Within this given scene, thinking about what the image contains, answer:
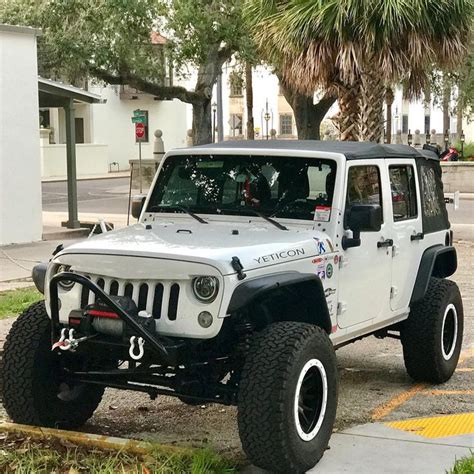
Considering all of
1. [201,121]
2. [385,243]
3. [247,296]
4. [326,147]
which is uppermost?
[201,121]

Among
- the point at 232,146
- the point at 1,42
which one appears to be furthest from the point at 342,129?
the point at 232,146

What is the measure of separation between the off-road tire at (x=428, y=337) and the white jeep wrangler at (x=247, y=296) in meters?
0.01

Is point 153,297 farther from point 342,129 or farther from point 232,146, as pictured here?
point 342,129

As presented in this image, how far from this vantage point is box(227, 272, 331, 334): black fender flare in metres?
5.02

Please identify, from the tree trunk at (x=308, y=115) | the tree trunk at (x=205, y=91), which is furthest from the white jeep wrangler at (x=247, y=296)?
the tree trunk at (x=308, y=115)

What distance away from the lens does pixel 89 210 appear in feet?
87.9

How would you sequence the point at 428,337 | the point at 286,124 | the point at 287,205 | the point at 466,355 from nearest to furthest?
the point at 287,205 → the point at 428,337 → the point at 466,355 → the point at 286,124

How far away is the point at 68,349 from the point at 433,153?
13.1 feet

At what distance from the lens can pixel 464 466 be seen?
496 centimetres

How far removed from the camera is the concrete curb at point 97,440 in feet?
16.7

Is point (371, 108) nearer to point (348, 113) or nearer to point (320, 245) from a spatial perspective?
point (348, 113)

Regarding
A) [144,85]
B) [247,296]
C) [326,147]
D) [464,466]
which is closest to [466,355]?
[326,147]

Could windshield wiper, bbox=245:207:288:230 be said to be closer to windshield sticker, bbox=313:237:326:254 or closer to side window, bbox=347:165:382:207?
windshield sticker, bbox=313:237:326:254

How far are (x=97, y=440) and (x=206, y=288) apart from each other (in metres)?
1.06
